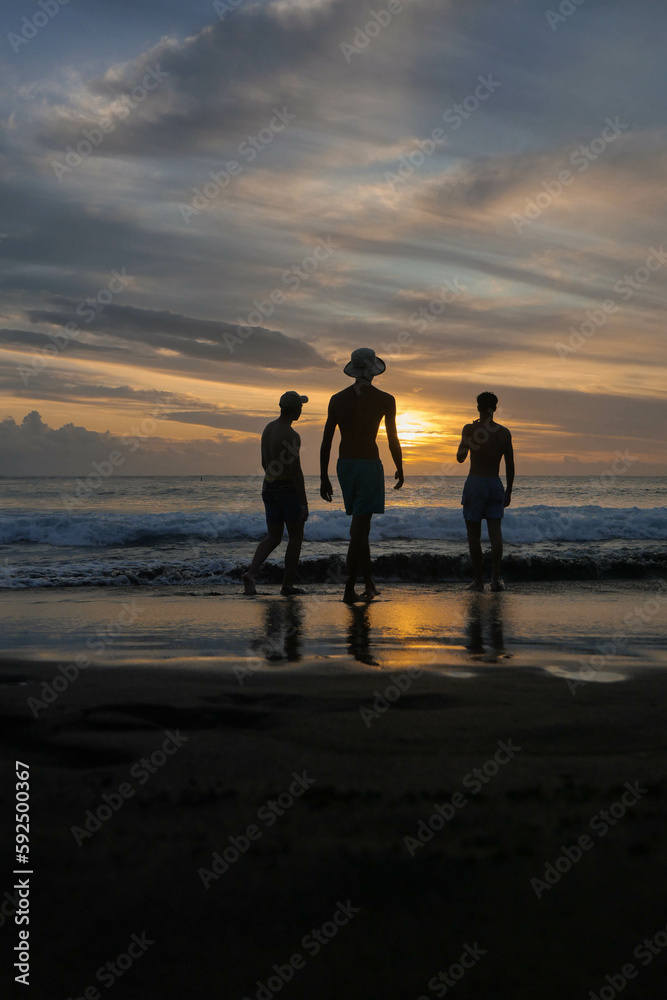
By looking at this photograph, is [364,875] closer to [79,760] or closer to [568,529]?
[79,760]

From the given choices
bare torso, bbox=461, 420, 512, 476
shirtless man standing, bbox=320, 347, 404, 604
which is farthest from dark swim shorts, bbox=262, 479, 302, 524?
bare torso, bbox=461, 420, 512, 476

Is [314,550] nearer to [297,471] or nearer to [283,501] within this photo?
[283,501]

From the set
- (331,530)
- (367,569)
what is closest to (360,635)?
(367,569)

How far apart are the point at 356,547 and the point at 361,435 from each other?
101cm

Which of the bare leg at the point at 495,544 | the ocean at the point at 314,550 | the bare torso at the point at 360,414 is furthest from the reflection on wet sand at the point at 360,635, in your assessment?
the ocean at the point at 314,550

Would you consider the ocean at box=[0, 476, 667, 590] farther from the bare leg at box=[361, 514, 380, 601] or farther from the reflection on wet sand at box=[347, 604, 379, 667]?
the reflection on wet sand at box=[347, 604, 379, 667]

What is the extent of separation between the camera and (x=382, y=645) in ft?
12.4

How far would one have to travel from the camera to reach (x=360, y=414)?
226 inches

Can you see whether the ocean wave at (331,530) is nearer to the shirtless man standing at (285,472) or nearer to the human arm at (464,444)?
the human arm at (464,444)

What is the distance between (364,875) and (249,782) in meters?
0.48

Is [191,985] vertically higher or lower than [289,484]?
lower

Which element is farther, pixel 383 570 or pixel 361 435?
pixel 383 570

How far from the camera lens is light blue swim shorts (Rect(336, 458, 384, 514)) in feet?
18.8

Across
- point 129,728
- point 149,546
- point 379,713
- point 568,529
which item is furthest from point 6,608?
point 568,529
